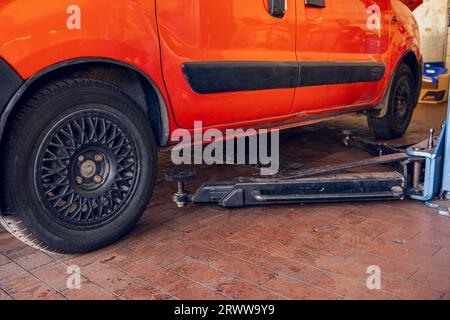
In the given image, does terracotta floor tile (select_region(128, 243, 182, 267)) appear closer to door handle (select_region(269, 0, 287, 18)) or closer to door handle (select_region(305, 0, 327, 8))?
door handle (select_region(269, 0, 287, 18))

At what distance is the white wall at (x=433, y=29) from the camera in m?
9.19

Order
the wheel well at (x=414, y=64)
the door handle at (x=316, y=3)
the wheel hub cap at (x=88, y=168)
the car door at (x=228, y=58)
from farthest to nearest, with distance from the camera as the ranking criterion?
the wheel well at (x=414, y=64) < the door handle at (x=316, y=3) < the car door at (x=228, y=58) < the wheel hub cap at (x=88, y=168)

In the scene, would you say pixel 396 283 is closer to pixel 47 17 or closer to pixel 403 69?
pixel 47 17

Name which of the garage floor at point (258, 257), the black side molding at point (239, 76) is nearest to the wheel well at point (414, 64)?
the black side molding at point (239, 76)

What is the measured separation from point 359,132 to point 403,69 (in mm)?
1123

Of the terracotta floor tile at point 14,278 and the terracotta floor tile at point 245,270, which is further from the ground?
the terracotta floor tile at point 245,270

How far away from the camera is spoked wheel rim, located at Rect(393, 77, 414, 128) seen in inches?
182

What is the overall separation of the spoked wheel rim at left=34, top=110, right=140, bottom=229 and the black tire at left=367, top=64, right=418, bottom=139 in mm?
2992

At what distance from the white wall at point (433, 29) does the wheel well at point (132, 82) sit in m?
8.22

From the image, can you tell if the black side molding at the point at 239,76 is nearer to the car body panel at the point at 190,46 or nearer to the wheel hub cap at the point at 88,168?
the car body panel at the point at 190,46

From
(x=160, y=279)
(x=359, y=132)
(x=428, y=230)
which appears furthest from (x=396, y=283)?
(x=359, y=132)

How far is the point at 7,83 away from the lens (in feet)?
6.51

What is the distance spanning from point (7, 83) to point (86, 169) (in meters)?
0.56

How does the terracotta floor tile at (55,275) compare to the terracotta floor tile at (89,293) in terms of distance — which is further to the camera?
the terracotta floor tile at (55,275)
